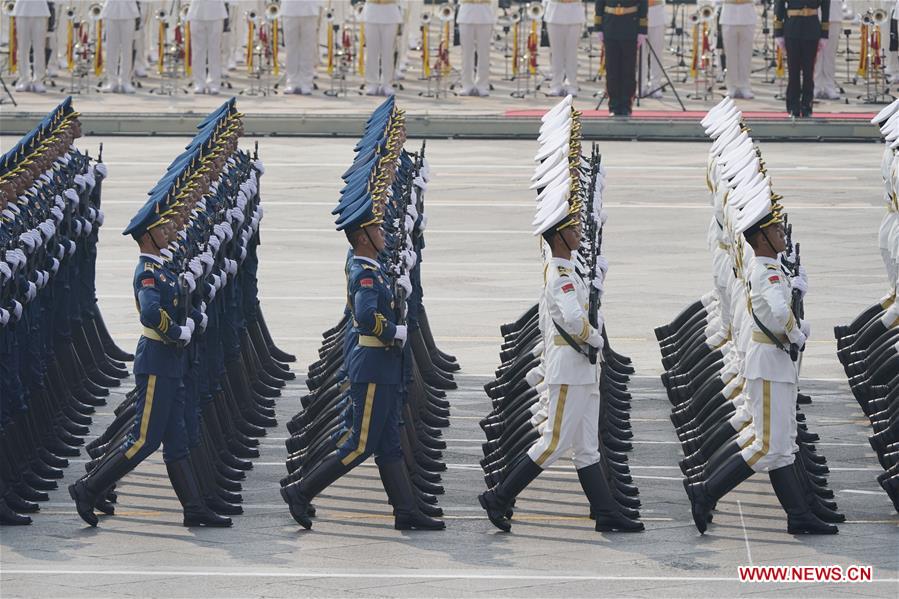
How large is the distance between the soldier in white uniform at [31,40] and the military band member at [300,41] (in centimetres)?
366

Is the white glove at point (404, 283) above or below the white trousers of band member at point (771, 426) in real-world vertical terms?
above

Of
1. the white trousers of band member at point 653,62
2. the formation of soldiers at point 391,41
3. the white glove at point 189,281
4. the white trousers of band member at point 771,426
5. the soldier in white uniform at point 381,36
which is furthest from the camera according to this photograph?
the white trousers of band member at point 653,62

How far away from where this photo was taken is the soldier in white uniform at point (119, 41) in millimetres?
31719

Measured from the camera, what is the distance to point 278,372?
52.8ft

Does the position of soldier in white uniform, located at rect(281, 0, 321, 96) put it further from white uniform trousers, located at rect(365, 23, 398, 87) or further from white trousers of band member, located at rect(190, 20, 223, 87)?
white trousers of band member, located at rect(190, 20, 223, 87)

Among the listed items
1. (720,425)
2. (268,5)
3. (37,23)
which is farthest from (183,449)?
(268,5)

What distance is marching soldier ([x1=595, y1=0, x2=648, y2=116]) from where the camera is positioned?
28.6 metres

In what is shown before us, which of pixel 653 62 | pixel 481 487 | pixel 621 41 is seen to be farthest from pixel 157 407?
pixel 653 62

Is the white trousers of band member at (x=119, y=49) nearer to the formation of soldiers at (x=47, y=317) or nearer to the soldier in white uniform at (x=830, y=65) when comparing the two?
the soldier in white uniform at (x=830, y=65)

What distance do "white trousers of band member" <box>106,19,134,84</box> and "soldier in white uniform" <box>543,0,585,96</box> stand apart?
636 centimetres

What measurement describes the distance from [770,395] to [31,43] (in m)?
22.5

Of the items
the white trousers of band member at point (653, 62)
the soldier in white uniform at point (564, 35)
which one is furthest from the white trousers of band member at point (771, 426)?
the white trousers of band member at point (653, 62)

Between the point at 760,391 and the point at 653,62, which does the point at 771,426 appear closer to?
the point at 760,391

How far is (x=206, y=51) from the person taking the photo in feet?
108
